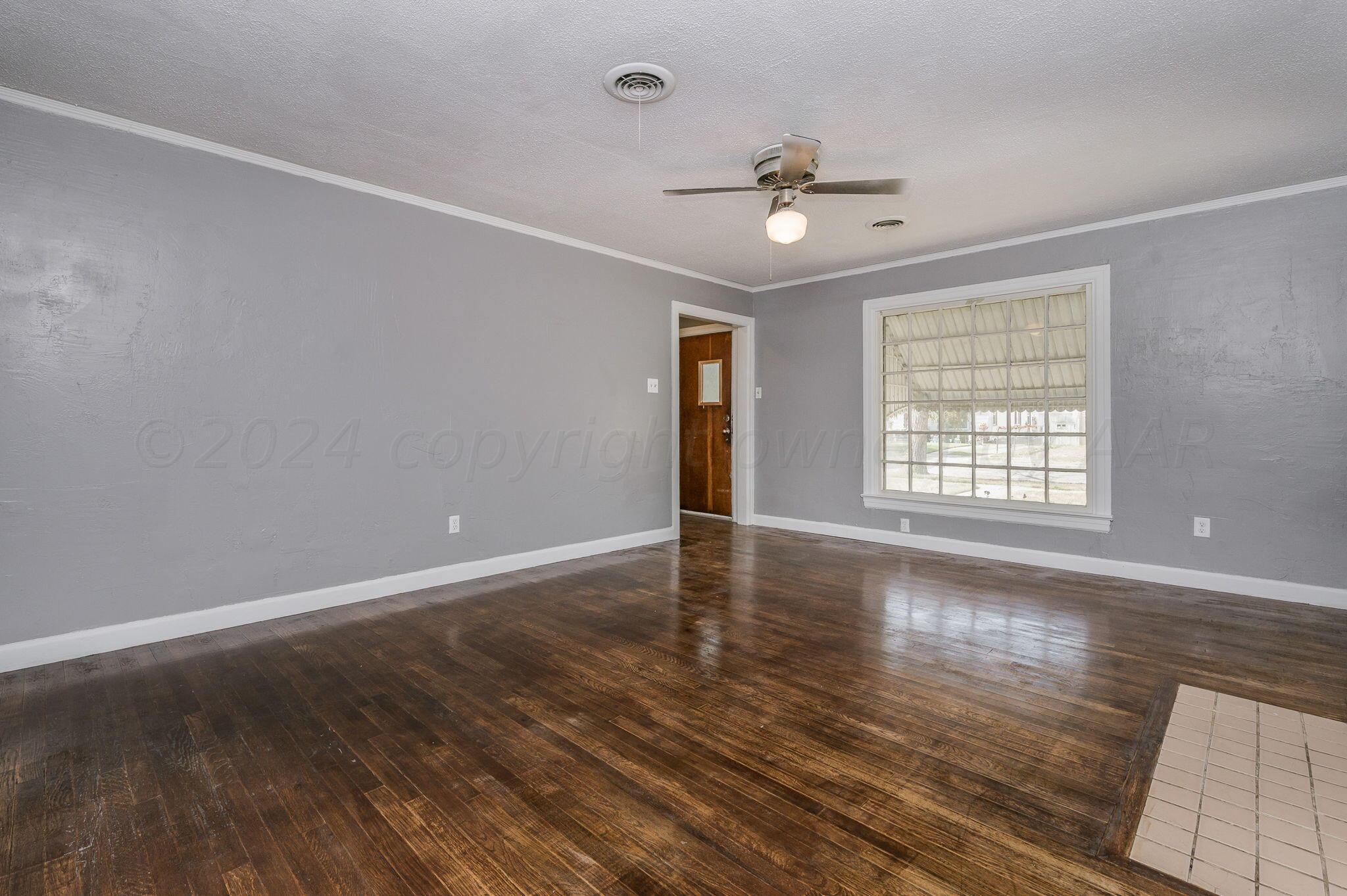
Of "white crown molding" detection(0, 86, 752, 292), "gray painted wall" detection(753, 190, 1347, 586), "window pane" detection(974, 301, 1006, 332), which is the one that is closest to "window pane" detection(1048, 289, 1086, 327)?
"gray painted wall" detection(753, 190, 1347, 586)

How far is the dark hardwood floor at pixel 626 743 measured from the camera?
161 centimetres

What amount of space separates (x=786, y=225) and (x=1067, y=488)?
3.31m

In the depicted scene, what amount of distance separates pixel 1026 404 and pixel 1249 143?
86.5 inches

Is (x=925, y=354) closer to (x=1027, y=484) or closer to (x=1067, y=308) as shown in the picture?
(x=1067, y=308)

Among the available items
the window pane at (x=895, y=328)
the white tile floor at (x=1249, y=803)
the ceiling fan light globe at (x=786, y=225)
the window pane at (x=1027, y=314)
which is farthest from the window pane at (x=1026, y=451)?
the ceiling fan light globe at (x=786, y=225)

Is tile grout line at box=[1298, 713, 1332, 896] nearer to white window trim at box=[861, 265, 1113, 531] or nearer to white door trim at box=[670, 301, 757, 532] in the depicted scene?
white window trim at box=[861, 265, 1113, 531]

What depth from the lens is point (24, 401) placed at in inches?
112

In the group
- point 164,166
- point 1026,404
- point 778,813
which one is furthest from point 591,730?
point 1026,404

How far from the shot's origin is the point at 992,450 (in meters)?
5.26

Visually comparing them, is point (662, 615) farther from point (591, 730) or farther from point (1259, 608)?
point (1259, 608)

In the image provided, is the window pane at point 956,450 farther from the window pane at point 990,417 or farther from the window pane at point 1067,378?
the window pane at point 1067,378

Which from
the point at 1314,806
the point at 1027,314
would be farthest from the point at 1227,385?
the point at 1314,806

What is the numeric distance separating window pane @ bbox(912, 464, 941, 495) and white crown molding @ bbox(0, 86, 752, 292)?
10.4 feet

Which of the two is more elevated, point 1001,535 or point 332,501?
point 332,501
